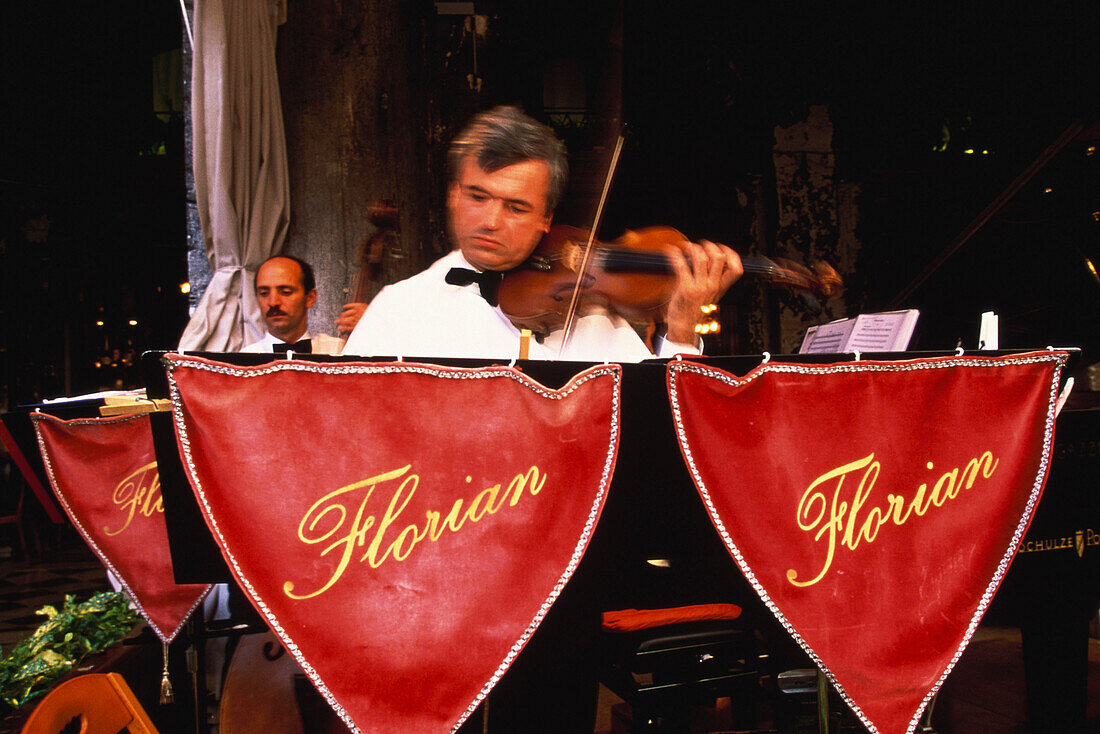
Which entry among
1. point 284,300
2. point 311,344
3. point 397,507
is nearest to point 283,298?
point 284,300

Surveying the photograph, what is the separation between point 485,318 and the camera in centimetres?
200

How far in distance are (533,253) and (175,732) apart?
1.72 meters

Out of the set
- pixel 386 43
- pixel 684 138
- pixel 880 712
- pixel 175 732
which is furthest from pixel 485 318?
pixel 684 138

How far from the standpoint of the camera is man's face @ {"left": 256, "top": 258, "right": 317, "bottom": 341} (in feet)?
9.27

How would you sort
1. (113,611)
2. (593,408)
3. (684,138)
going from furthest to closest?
(684,138), (113,611), (593,408)

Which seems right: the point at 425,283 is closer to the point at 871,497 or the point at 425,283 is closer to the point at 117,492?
the point at 117,492

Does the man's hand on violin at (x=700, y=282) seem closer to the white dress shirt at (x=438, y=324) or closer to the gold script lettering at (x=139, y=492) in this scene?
the white dress shirt at (x=438, y=324)

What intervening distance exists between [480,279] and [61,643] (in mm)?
1726

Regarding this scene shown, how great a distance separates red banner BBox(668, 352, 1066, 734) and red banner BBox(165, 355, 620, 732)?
0.25 meters

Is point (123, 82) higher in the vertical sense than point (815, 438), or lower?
higher

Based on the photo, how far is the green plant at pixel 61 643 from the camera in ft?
6.33

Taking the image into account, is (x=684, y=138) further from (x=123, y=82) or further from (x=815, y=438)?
(x=815, y=438)

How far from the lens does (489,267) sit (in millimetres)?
2012

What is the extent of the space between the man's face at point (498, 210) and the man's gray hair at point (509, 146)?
0.02 m
